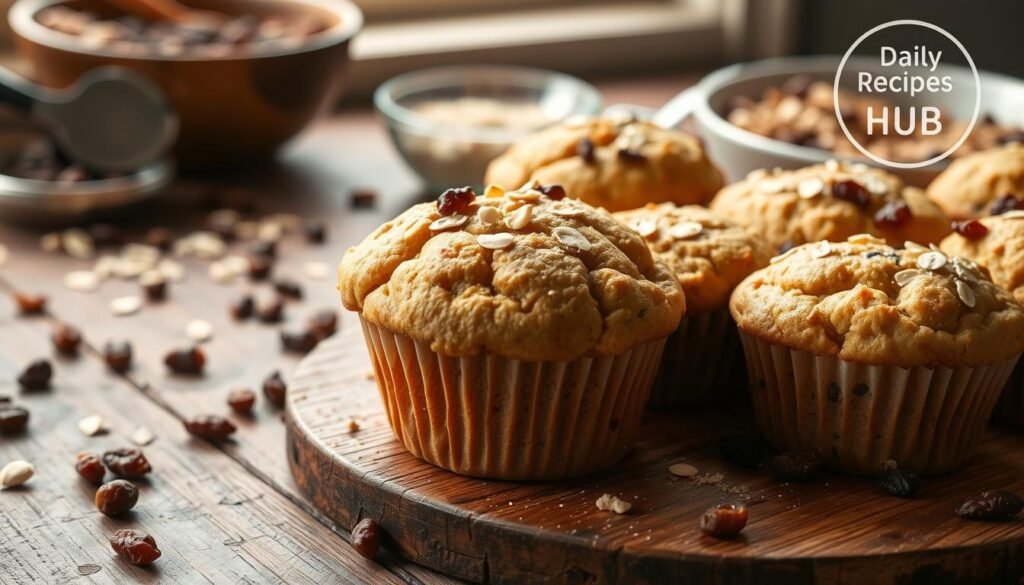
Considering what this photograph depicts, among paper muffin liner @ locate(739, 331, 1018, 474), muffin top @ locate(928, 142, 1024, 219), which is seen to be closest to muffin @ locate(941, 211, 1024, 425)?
paper muffin liner @ locate(739, 331, 1018, 474)

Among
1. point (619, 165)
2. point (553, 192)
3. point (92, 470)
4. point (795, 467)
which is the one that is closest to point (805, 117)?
point (619, 165)

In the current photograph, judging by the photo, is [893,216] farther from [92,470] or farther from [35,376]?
[35,376]

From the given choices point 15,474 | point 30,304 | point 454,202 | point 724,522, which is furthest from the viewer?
point 30,304

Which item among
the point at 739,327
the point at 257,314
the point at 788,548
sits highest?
the point at 739,327

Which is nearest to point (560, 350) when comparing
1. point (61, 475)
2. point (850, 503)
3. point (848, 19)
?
point (850, 503)

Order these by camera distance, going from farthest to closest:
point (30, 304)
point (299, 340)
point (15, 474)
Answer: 1. point (30, 304)
2. point (299, 340)
3. point (15, 474)

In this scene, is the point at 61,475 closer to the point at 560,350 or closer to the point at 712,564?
the point at 560,350
